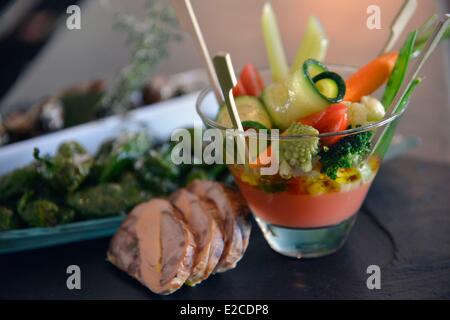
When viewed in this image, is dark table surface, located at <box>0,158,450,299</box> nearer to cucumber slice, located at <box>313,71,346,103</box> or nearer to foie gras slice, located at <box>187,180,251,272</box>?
foie gras slice, located at <box>187,180,251,272</box>

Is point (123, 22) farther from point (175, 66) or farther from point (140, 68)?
point (175, 66)

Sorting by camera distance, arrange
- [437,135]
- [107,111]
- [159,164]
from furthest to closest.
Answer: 1. [437,135]
2. [107,111]
3. [159,164]

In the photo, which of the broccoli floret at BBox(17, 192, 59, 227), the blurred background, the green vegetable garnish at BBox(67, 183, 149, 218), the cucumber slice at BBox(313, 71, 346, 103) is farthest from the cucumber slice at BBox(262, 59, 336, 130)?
the blurred background

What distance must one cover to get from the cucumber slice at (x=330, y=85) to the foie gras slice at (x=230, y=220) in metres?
0.34

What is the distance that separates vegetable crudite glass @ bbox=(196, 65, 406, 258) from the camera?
1.17m

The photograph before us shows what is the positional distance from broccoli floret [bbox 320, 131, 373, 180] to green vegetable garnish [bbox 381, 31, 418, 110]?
127 millimetres

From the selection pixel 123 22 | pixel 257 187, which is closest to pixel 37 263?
pixel 257 187

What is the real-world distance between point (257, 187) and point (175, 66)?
1.90m

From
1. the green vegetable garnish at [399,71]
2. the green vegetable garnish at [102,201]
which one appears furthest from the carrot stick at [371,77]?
the green vegetable garnish at [102,201]

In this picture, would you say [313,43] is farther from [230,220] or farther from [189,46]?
[189,46]

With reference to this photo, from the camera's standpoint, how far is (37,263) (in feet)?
4.82

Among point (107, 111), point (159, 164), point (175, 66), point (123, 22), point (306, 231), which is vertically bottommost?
point (306, 231)

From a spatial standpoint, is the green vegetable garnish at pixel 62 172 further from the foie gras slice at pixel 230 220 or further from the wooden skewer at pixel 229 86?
the wooden skewer at pixel 229 86

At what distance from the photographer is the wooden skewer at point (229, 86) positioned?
1.06 metres
